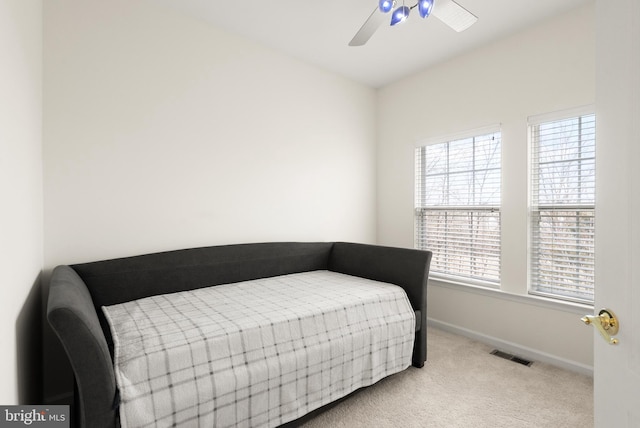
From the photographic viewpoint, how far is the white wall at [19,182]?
97 cm

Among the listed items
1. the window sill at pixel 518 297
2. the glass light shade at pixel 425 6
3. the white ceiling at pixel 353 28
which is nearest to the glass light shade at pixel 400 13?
the glass light shade at pixel 425 6

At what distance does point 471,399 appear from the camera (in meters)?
1.95

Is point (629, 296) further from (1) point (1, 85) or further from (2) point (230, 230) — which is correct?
(2) point (230, 230)

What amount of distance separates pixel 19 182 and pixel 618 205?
1.91 meters

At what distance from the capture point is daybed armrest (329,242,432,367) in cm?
234

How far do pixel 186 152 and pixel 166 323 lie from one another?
1340 millimetres

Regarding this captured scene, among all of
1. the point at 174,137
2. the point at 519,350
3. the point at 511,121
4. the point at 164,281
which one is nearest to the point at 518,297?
the point at 519,350

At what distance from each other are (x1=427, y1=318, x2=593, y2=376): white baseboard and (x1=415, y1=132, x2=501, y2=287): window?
472 mm

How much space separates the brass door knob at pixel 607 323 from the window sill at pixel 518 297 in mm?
1935

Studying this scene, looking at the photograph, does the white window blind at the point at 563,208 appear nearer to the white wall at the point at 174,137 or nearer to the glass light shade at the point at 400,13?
the glass light shade at the point at 400,13

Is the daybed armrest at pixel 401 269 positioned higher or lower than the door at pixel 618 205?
lower

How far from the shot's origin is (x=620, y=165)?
0.72 metres

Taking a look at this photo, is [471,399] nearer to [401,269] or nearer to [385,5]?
[401,269]

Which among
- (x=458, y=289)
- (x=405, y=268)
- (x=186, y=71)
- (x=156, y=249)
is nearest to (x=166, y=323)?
(x=156, y=249)
